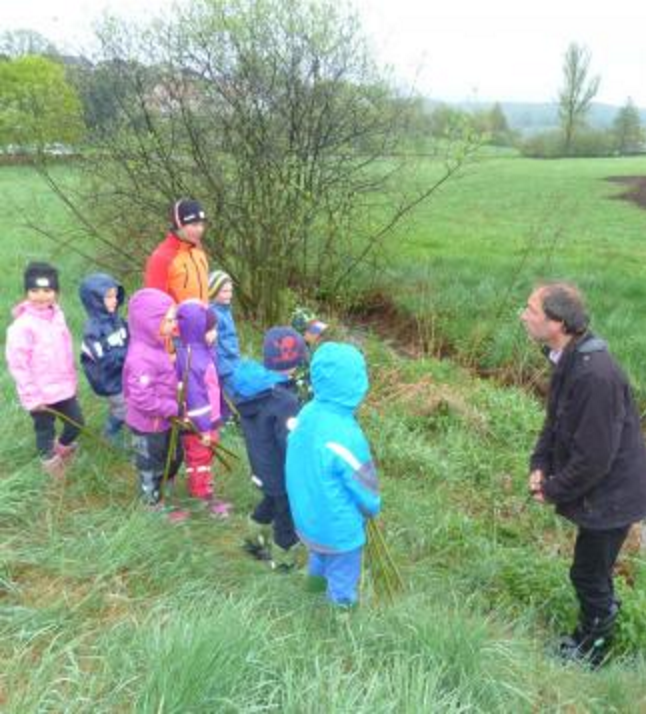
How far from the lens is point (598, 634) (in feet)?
13.6

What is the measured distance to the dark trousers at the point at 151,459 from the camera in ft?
15.0

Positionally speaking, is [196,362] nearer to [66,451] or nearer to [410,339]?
[66,451]

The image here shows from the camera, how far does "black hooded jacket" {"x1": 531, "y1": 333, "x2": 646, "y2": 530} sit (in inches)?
143

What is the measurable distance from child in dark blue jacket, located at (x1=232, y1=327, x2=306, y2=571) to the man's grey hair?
1258 millimetres

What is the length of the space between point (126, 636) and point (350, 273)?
24.5ft

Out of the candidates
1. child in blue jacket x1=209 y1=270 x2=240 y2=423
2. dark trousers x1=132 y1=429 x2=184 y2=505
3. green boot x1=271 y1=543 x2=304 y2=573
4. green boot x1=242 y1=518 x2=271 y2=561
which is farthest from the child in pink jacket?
green boot x1=271 y1=543 x2=304 y2=573

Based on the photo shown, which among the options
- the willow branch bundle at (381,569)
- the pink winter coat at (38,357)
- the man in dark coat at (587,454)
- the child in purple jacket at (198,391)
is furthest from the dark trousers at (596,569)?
the pink winter coat at (38,357)

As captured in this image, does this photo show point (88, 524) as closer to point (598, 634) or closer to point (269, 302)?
point (598, 634)

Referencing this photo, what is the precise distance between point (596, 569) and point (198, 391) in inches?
96.1

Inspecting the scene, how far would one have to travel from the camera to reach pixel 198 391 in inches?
181

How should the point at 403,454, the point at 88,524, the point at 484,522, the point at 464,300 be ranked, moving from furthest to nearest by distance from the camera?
the point at 464,300 → the point at 403,454 → the point at 484,522 → the point at 88,524

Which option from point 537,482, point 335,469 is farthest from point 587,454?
point 335,469

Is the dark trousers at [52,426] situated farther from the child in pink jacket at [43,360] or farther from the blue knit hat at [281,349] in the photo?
the blue knit hat at [281,349]

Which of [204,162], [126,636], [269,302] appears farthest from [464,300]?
[126,636]
